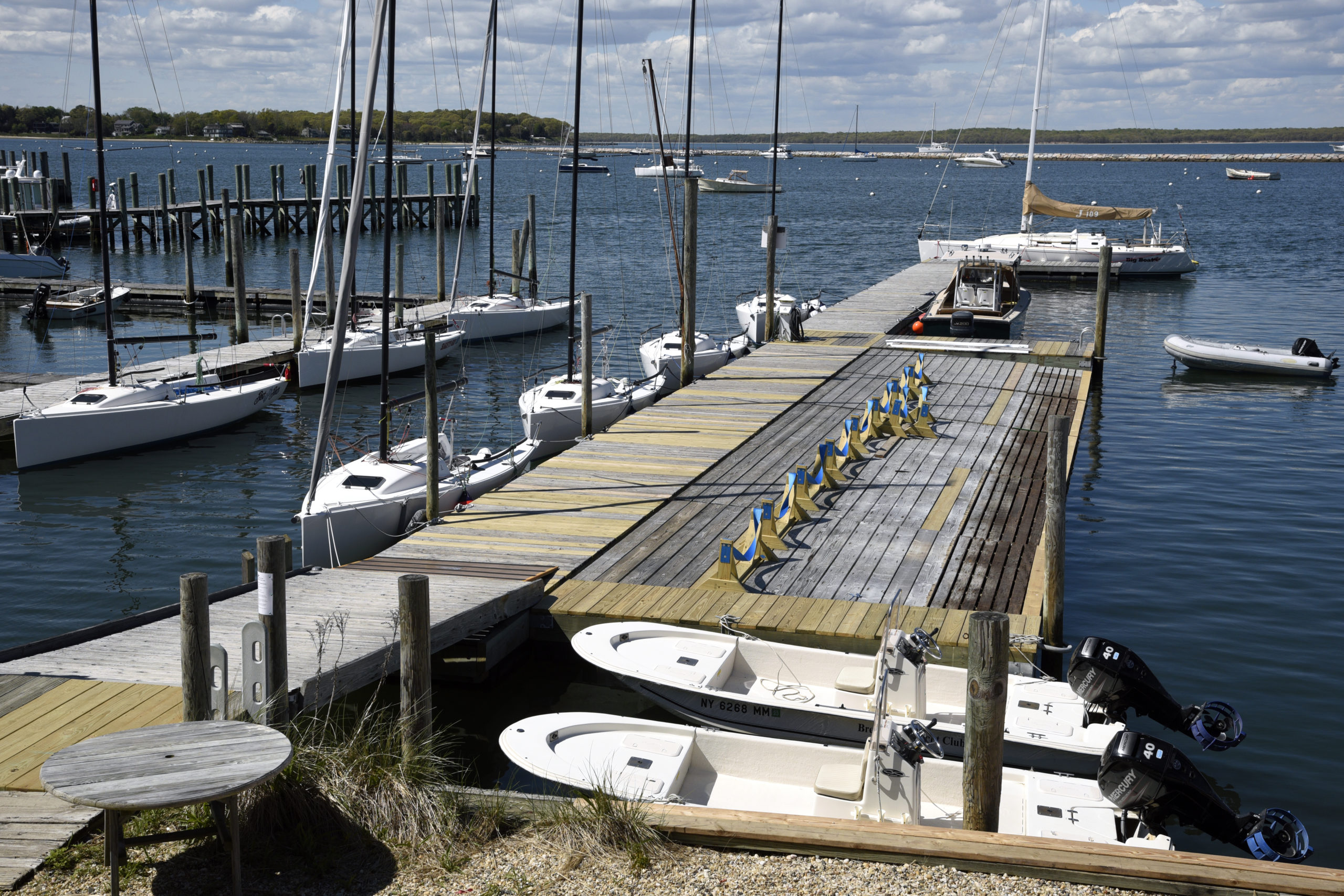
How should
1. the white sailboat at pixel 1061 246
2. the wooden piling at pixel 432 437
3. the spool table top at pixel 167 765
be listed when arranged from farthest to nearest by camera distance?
1. the white sailboat at pixel 1061 246
2. the wooden piling at pixel 432 437
3. the spool table top at pixel 167 765

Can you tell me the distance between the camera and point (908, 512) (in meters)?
12.8

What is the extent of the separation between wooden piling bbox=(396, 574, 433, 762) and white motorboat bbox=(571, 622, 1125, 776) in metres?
2.56

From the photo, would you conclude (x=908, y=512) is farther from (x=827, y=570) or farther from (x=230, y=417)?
(x=230, y=417)

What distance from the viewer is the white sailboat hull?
4297cm

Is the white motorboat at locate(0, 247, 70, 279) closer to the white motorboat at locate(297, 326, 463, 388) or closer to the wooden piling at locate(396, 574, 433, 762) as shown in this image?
the white motorboat at locate(297, 326, 463, 388)

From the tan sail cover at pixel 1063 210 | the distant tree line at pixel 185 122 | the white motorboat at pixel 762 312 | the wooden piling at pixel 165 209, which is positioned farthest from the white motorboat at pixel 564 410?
the distant tree line at pixel 185 122

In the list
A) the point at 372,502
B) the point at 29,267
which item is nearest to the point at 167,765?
the point at 372,502

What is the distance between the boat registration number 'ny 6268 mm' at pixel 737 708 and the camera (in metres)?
8.84

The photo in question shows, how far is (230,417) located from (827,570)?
1481cm

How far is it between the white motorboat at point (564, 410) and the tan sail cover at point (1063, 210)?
28.9 meters

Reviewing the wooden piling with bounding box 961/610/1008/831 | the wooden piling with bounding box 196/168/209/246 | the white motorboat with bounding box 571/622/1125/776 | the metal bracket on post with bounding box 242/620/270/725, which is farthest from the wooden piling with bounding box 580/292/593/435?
the wooden piling with bounding box 196/168/209/246

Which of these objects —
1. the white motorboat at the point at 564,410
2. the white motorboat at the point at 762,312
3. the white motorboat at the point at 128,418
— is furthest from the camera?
the white motorboat at the point at 762,312

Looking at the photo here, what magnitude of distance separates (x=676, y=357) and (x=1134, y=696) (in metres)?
14.7

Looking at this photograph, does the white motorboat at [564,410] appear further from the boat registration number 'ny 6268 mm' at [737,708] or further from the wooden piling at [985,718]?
the wooden piling at [985,718]
